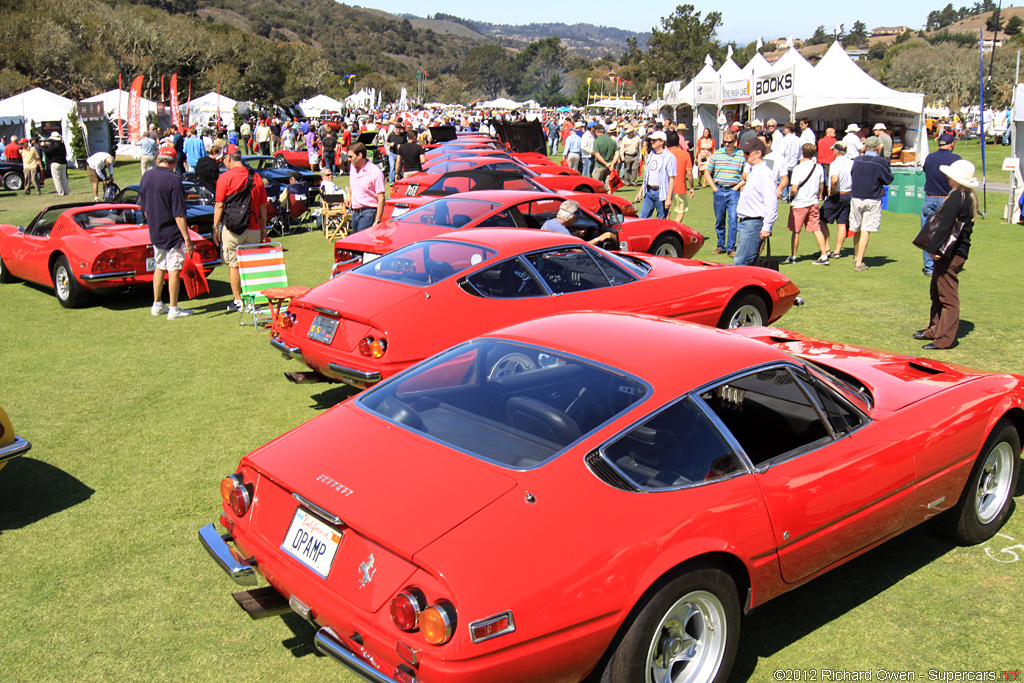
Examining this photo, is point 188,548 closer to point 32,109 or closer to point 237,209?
point 237,209

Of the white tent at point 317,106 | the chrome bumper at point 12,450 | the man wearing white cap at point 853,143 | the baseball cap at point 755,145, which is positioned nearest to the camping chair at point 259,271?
the chrome bumper at point 12,450

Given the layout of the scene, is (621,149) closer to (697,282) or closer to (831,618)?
(697,282)

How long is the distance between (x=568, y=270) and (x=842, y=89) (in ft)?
68.4

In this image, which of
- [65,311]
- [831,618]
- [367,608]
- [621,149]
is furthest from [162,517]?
[621,149]

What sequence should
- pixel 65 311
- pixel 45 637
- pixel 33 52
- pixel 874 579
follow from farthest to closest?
pixel 33 52, pixel 65 311, pixel 874 579, pixel 45 637

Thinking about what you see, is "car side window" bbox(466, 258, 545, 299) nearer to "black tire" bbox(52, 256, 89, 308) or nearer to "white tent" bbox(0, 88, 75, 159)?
"black tire" bbox(52, 256, 89, 308)

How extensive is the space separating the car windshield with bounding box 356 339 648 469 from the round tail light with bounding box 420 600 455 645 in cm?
64

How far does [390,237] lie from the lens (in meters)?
9.38

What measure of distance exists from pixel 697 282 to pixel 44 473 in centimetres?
538

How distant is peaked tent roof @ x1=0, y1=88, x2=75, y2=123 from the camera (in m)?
31.1

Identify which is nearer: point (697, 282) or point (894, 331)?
point (697, 282)

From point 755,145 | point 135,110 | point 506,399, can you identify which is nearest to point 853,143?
point 755,145

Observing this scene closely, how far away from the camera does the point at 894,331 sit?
336 inches

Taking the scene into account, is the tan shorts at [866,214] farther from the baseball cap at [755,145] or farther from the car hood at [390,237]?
the car hood at [390,237]
